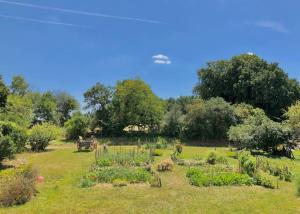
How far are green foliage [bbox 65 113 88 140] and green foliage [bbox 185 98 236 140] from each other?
12.4 meters

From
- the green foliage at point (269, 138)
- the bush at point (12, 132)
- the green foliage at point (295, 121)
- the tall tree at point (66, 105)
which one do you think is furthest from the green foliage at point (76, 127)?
the green foliage at point (295, 121)

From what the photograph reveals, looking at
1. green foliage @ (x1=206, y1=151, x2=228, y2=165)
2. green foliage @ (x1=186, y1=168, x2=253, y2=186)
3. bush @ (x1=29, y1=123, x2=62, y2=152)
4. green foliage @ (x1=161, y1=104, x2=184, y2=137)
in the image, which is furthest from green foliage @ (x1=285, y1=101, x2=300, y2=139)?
bush @ (x1=29, y1=123, x2=62, y2=152)

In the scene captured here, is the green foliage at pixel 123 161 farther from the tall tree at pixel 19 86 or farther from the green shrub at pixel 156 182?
the tall tree at pixel 19 86

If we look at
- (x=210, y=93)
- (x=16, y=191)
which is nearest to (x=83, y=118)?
(x=210, y=93)

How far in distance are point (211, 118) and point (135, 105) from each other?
30.3 ft

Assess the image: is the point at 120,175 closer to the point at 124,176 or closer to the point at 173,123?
the point at 124,176

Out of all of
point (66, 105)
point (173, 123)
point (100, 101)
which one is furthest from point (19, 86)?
point (173, 123)

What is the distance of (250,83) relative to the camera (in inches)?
1426

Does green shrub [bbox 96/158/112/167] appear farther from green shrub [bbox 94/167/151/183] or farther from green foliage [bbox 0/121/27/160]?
green foliage [bbox 0/121/27/160]

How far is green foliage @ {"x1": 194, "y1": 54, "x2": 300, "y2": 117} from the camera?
119 ft

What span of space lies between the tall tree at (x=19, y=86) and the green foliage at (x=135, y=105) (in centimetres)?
2519

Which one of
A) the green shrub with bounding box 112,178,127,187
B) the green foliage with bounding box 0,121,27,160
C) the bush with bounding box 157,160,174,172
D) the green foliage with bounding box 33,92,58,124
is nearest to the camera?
the green shrub with bounding box 112,178,127,187

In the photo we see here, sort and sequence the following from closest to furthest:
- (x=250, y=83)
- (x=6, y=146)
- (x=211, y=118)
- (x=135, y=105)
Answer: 1. (x=6, y=146)
2. (x=211, y=118)
3. (x=135, y=105)
4. (x=250, y=83)

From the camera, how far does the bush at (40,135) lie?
931 inches
